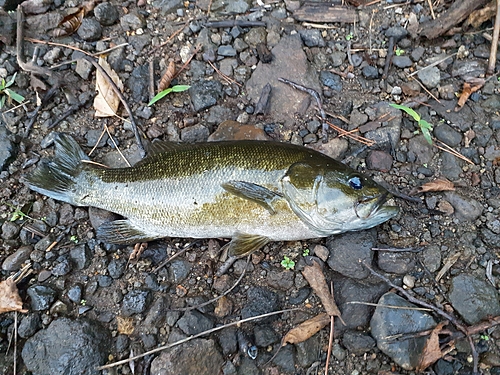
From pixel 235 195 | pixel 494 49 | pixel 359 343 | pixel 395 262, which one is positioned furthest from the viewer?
pixel 494 49

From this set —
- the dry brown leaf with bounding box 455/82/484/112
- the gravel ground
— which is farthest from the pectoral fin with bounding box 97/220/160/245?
the dry brown leaf with bounding box 455/82/484/112

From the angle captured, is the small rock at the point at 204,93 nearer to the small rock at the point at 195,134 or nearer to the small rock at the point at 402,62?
the small rock at the point at 195,134

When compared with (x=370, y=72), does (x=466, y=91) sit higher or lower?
lower

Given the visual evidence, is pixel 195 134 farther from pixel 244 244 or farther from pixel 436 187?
pixel 436 187

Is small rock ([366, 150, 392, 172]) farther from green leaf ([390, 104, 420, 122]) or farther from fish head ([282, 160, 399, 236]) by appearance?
fish head ([282, 160, 399, 236])

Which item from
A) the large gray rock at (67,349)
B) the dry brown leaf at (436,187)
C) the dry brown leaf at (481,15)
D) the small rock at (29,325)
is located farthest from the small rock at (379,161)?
the small rock at (29,325)

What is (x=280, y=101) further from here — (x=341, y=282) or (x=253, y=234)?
(x=341, y=282)

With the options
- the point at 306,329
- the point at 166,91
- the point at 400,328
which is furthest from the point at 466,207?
the point at 166,91
